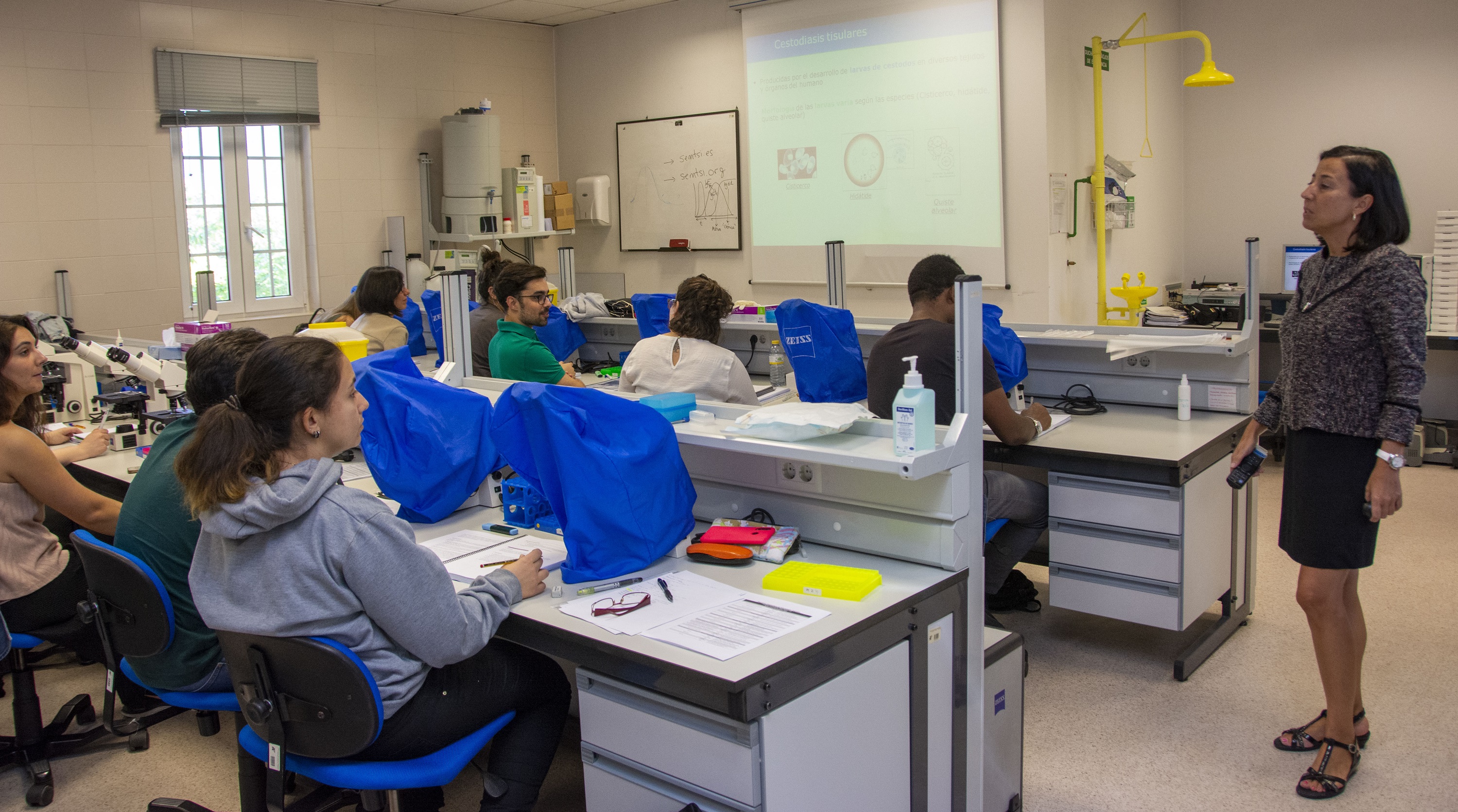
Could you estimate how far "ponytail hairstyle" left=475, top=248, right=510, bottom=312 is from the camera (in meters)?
4.58

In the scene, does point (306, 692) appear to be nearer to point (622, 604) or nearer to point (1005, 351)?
point (622, 604)

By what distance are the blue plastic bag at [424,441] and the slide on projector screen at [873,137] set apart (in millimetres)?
3930

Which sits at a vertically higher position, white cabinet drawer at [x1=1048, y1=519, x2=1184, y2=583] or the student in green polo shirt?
the student in green polo shirt

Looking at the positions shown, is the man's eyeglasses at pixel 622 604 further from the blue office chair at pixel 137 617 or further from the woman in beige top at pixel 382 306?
the woman in beige top at pixel 382 306

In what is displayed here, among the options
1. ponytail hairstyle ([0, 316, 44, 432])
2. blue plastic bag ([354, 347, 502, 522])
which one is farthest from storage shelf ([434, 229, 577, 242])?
blue plastic bag ([354, 347, 502, 522])

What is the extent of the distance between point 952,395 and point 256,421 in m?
1.96

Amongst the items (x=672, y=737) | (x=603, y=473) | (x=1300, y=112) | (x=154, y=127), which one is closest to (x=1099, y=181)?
(x=1300, y=112)

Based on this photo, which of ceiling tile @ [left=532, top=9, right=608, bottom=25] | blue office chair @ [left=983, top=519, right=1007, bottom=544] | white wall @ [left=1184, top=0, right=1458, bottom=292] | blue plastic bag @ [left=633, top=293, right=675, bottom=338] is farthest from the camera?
ceiling tile @ [left=532, top=9, right=608, bottom=25]

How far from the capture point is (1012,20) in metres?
5.55

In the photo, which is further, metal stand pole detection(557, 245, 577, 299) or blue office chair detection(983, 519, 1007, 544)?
metal stand pole detection(557, 245, 577, 299)

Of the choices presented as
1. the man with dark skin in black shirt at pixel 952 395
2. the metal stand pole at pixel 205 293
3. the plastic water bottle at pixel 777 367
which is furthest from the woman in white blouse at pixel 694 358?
the metal stand pole at pixel 205 293

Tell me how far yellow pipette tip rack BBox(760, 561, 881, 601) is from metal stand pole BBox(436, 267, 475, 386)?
1.41m

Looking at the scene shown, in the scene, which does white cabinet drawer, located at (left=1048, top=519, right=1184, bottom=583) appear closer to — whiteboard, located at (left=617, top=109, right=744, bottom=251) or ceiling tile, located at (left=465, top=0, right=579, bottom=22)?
whiteboard, located at (left=617, top=109, right=744, bottom=251)

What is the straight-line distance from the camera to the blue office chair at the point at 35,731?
106 inches
